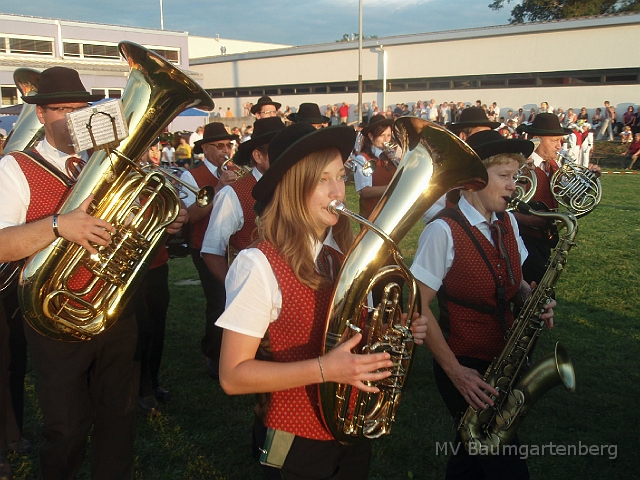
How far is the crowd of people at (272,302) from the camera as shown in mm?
2002

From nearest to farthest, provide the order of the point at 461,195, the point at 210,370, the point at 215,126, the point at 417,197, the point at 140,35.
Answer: the point at 417,197 < the point at 461,195 < the point at 210,370 < the point at 215,126 < the point at 140,35

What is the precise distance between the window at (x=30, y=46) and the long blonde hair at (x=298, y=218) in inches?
1583

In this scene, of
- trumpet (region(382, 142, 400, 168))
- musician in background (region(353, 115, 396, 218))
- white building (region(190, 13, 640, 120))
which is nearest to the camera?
musician in background (region(353, 115, 396, 218))

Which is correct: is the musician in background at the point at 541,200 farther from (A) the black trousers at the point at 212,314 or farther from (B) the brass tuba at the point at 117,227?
(B) the brass tuba at the point at 117,227

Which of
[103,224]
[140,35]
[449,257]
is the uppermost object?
[140,35]

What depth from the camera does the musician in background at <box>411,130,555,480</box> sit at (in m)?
2.77

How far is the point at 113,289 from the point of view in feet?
9.70

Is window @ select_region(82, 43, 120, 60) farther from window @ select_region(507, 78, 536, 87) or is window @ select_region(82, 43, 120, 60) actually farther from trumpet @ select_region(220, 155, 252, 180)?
trumpet @ select_region(220, 155, 252, 180)

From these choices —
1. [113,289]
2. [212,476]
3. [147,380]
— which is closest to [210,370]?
[147,380]

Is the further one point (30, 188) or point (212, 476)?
point (212, 476)

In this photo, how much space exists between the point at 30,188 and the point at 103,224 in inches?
19.9

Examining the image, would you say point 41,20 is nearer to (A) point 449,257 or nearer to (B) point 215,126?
(B) point 215,126

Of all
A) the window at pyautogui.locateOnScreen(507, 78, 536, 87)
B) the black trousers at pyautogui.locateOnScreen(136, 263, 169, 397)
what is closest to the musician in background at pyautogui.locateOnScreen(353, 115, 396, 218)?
the black trousers at pyautogui.locateOnScreen(136, 263, 169, 397)

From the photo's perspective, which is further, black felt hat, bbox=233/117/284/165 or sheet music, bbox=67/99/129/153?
black felt hat, bbox=233/117/284/165
